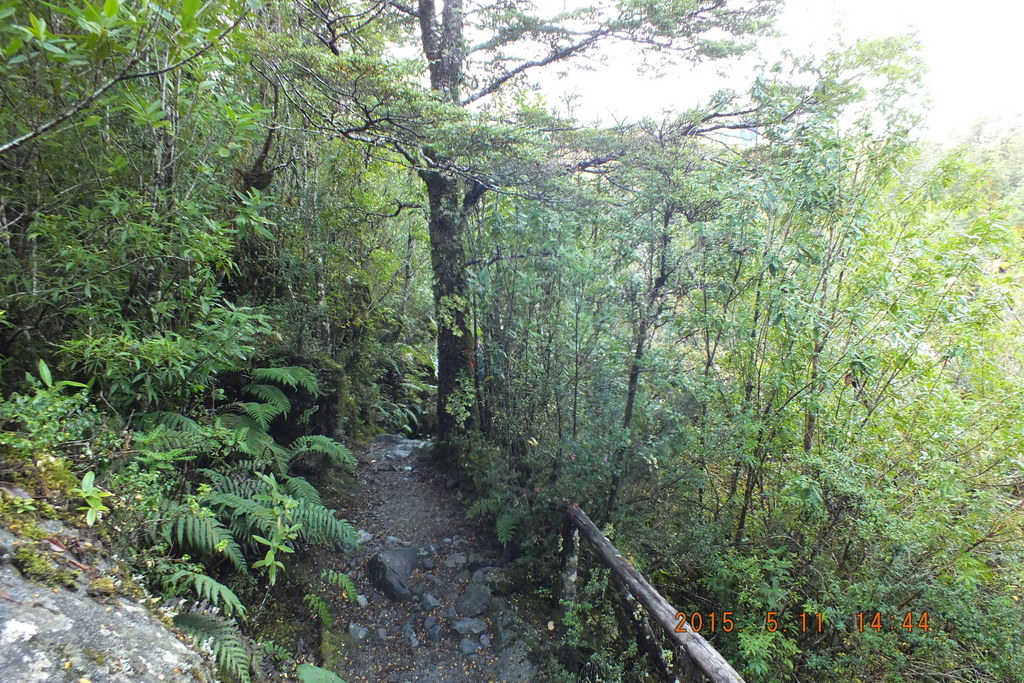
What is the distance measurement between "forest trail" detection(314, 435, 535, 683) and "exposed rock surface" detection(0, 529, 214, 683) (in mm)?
2083

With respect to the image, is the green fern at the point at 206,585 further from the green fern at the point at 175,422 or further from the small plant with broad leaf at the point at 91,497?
the green fern at the point at 175,422

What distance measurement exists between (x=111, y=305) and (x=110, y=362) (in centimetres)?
61

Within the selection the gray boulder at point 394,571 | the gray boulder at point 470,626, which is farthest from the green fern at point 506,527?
the gray boulder at point 394,571

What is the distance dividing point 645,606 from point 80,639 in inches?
128

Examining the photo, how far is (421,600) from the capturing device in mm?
4559

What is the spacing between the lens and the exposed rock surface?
1.42 metres

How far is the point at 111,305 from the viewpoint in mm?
3074

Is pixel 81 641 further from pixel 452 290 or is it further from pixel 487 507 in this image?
pixel 452 290

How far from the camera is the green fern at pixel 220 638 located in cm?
240

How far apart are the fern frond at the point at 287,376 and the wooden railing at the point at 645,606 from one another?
3.01 metres

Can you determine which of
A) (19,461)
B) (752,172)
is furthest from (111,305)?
(752,172)

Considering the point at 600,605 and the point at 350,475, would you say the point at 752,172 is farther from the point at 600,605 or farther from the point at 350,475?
the point at 350,475

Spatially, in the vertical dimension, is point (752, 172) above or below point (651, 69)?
below
